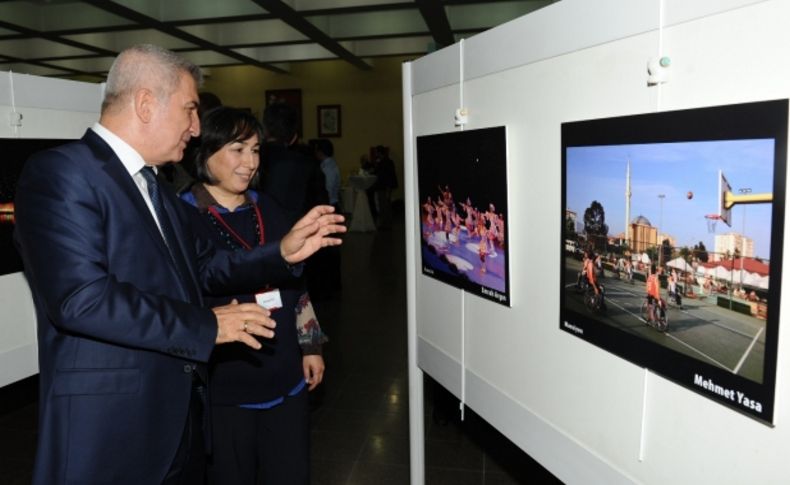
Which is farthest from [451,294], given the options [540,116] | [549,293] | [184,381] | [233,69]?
[233,69]

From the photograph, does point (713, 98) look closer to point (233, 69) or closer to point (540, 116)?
point (540, 116)

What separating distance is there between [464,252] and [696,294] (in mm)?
903

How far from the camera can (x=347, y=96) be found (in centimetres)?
1617

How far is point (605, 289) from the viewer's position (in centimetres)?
135

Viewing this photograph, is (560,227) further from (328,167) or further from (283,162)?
(328,167)

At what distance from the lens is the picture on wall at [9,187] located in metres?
2.39

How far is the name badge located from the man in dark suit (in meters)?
0.36

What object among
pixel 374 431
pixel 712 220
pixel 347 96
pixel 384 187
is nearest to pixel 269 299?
pixel 712 220

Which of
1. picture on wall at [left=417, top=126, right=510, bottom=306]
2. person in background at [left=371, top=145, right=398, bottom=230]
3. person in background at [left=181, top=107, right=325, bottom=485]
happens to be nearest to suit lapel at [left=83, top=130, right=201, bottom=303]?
person in background at [left=181, top=107, right=325, bottom=485]

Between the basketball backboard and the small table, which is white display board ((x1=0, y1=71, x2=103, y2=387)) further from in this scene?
the small table

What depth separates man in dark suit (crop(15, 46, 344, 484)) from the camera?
4.46 ft

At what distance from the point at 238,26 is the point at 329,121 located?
5501mm

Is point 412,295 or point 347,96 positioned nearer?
point 412,295

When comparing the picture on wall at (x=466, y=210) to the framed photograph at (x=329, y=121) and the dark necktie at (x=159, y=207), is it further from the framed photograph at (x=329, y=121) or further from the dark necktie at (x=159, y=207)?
the framed photograph at (x=329, y=121)
